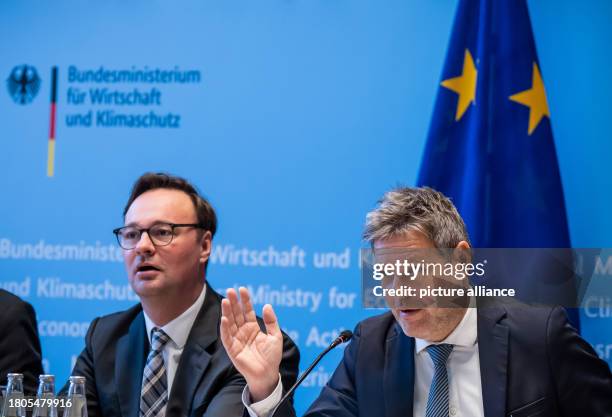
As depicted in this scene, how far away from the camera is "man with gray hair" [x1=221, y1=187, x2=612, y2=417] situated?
Result: 2.64 metres

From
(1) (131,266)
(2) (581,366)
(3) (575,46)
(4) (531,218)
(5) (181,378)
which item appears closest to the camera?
(2) (581,366)

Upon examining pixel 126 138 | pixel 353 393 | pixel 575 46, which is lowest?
pixel 353 393

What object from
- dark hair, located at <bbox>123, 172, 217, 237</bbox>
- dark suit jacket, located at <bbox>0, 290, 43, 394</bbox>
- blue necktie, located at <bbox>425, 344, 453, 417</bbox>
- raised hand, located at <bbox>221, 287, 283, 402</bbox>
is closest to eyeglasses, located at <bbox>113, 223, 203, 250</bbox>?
dark hair, located at <bbox>123, 172, 217, 237</bbox>

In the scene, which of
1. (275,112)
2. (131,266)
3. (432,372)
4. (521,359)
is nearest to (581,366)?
(521,359)

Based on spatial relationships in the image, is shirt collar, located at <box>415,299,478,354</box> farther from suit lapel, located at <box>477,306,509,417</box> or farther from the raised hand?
the raised hand

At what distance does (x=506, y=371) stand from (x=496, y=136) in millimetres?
1676

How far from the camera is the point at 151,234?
137 inches

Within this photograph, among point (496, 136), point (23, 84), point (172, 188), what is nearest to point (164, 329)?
point (172, 188)

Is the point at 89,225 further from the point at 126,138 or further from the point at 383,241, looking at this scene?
the point at 383,241

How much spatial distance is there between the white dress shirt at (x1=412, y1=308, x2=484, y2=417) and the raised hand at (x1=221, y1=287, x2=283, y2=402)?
46cm

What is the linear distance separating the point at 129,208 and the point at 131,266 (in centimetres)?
27

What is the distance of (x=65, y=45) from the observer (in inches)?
197

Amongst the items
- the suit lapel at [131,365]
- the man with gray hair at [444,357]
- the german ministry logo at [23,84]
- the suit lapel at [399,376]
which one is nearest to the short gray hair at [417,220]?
the man with gray hair at [444,357]

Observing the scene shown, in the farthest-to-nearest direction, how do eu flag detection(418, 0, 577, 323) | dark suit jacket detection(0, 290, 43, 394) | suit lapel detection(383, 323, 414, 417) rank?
1. eu flag detection(418, 0, 577, 323)
2. dark suit jacket detection(0, 290, 43, 394)
3. suit lapel detection(383, 323, 414, 417)
